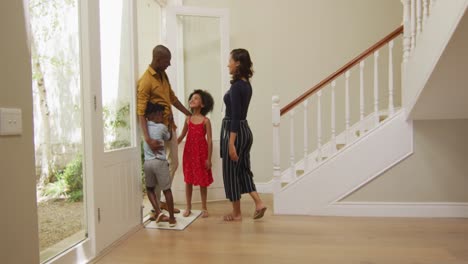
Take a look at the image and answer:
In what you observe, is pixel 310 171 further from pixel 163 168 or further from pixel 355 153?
pixel 163 168

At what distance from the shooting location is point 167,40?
366cm

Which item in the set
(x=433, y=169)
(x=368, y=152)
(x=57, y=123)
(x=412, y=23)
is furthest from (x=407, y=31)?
(x=57, y=123)

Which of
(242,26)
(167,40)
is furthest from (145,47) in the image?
(242,26)

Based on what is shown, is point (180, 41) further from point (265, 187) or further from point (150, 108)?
point (265, 187)

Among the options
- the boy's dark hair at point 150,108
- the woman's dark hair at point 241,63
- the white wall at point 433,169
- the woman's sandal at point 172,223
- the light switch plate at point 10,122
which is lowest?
the woman's sandal at point 172,223

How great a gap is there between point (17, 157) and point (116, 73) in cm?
140

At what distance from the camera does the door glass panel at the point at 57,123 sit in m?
1.87

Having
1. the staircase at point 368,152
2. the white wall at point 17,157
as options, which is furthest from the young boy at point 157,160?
the white wall at point 17,157

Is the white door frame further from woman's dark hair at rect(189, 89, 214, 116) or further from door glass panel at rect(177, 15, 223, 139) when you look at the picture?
woman's dark hair at rect(189, 89, 214, 116)

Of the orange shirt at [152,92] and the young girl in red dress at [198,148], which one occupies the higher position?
the orange shirt at [152,92]

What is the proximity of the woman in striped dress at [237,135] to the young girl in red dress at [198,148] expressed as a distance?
0.33m

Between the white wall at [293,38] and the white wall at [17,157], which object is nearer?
the white wall at [17,157]

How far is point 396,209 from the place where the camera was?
10.1ft

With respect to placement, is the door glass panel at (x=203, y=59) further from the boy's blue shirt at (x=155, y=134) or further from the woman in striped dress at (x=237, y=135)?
the boy's blue shirt at (x=155, y=134)
